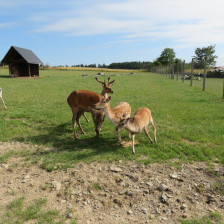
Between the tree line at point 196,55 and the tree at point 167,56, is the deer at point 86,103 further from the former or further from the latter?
the tree at point 167,56

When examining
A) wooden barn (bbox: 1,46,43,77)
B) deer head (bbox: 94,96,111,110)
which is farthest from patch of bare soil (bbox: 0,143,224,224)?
wooden barn (bbox: 1,46,43,77)

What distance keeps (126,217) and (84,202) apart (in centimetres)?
73

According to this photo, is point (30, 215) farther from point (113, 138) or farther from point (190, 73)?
point (190, 73)

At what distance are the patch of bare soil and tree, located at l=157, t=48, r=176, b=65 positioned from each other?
99.6 metres

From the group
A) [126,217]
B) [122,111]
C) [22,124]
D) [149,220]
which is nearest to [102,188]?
[126,217]

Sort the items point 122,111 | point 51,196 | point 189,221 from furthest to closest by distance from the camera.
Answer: point 122,111 → point 51,196 → point 189,221

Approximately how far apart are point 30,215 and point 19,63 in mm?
38372

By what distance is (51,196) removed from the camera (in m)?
3.63

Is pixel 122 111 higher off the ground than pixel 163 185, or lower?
higher

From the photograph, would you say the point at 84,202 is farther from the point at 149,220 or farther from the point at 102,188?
the point at 149,220

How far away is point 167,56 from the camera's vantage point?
328 ft

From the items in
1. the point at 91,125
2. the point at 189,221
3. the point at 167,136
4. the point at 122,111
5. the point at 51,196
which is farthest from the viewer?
the point at 91,125

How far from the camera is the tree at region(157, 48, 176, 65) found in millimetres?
98700

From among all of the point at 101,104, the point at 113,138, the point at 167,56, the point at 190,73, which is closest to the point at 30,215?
the point at 101,104
